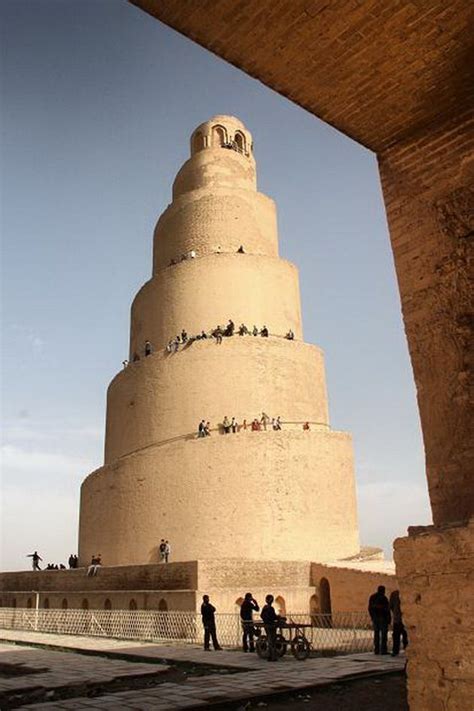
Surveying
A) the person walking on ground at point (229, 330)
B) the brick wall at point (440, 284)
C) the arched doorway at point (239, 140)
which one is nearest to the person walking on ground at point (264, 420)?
the person walking on ground at point (229, 330)

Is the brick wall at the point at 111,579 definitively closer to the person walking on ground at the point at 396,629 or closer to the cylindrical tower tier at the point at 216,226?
the person walking on ground at the point at 396,629

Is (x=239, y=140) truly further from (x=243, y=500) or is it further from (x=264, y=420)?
(x=243, y=500)

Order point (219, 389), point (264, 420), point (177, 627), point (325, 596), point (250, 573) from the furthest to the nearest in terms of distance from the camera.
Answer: point (219, 389) → point (264, 420) → point (325, 596) → point (250, 573) → point (177, 627)

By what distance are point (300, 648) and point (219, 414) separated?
1228 cm

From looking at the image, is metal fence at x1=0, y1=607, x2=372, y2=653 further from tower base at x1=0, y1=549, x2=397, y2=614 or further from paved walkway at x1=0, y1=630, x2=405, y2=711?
paved walkway at x1=0, y1=630, x2=405, y2=711

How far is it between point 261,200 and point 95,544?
1510 cm

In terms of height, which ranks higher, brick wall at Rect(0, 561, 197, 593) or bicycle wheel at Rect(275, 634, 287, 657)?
brick wall at Rect(0, 561, 197, 593)

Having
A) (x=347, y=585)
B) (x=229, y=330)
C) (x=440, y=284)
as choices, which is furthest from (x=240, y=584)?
(x=440, y=284)

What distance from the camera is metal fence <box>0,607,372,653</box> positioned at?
471 inches

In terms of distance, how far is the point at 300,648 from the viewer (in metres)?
9.68

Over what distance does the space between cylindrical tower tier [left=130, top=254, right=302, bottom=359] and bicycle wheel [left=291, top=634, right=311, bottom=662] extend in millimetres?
14806

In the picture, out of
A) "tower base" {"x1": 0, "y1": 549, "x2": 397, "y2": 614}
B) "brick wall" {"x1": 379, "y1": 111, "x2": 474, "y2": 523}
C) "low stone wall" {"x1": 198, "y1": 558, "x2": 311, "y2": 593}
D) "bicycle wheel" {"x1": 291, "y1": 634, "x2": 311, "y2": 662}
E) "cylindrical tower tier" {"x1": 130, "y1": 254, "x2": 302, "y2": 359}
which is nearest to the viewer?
"brick wall" {"x1": 379, "y1": 111, "x2": 474, "y2": 523}

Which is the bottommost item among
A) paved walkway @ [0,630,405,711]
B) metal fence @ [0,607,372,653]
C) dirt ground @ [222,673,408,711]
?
dirt ground @ [222,673,408,711]

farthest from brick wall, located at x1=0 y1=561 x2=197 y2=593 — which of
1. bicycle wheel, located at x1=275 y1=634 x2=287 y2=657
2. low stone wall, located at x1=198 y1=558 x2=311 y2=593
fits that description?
bicycle wheel, located at x1=275 y1=634 x2=287 y2=657
